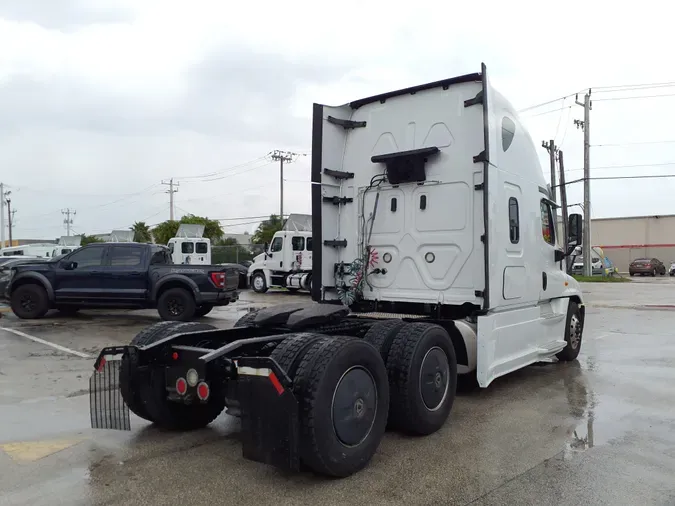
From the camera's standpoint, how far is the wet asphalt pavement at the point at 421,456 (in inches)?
154

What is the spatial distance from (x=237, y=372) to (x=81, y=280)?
36.0ft

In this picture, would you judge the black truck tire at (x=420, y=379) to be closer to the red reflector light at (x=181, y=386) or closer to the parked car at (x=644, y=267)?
the red reflector light at (x=181, y=386)

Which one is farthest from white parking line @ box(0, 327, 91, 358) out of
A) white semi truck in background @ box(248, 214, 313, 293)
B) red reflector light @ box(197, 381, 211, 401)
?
white semi truck in background @ box(248, 214, 313, 293)

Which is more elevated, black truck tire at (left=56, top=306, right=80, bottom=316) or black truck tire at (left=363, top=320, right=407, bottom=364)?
black truck tire at (left=363, top=320, right=407, bottom=364)

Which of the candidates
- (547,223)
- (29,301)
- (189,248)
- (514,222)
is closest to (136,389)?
(514,222)

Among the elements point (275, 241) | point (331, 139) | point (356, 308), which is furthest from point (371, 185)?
point (275, 241)

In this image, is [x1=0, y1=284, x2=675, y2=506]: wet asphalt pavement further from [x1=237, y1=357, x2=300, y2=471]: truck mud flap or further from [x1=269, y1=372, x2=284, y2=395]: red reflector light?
[x1=269, y1=372, x2=284, y2=395]: red reflector light

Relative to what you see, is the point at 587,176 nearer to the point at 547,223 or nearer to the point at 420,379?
the point at 547,223

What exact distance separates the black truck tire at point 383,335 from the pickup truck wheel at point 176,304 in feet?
28.2

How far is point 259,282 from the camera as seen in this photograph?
24.5 meters

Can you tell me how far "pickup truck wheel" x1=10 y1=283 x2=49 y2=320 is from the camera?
13758 mm

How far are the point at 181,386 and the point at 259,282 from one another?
19920mm

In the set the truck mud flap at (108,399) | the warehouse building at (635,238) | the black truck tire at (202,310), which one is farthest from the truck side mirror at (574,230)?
the warehouse building at (635,238)

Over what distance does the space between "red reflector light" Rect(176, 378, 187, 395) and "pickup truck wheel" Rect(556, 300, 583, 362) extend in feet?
19.1
